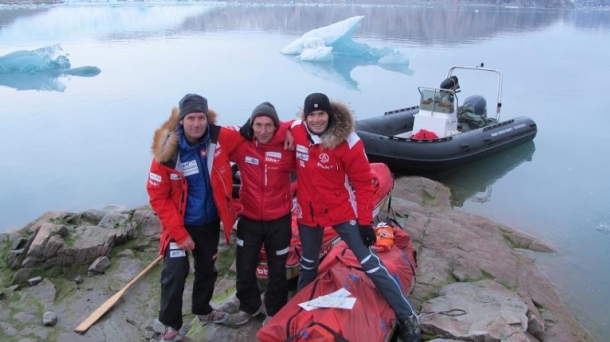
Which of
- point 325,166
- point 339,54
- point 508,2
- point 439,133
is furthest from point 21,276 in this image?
point 508,2

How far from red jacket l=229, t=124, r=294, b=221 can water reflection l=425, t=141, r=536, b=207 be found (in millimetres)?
4440

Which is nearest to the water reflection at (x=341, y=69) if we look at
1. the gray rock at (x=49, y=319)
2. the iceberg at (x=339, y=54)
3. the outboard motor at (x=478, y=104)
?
the iceberg at (x=339, y=54)

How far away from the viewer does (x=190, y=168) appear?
8.37 feet

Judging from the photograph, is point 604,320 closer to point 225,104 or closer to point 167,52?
point 225,104

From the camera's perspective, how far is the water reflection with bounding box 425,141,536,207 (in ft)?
23.0

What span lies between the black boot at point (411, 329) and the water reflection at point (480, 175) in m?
4.14

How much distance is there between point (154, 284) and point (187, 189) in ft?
4.97

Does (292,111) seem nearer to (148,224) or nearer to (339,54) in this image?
(148,224)

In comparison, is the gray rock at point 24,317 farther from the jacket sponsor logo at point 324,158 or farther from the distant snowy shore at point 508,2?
the distant snowy shore at point 508,2

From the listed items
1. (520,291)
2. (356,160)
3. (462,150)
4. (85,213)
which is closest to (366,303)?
(356,160)

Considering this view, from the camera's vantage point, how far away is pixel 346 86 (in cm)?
1372

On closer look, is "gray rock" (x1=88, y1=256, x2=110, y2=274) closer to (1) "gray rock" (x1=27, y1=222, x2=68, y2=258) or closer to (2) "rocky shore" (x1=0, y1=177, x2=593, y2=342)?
(2) "rocky shore" (x1=0, y1=177, x2=593, y2=342)

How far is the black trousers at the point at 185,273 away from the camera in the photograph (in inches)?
104

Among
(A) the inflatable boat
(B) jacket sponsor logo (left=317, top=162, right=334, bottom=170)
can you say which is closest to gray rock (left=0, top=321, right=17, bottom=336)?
(B) jacket sponsor logo (left=317, top=162, right=334, bottom=170)
